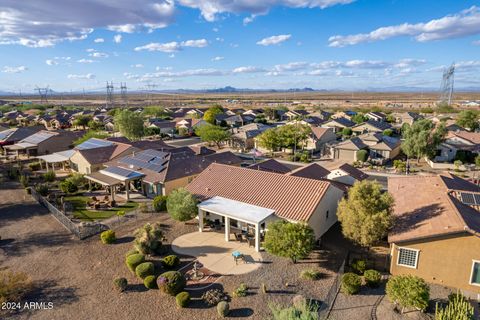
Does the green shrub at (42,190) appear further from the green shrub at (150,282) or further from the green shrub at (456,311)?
the green shrub at (456,311)

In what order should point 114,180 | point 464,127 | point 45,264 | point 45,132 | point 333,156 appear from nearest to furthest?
point 45,264, point 114,180, point 333,156, point 45,132, point 464,127

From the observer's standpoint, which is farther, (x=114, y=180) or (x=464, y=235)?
(x=114, y=180)

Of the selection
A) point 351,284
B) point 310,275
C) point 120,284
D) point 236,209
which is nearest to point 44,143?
point 236,209

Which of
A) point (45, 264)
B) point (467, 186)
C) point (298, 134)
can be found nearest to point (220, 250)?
point (45, 264)

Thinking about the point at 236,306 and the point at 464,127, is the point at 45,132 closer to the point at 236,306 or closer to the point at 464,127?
the point at 236,306

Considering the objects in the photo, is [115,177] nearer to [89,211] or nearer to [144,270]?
[89,211]

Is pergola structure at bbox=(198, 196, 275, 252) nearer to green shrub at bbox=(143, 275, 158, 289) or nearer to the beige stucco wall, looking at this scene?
green shrub at bbox=(143, 275, 158, 289)
